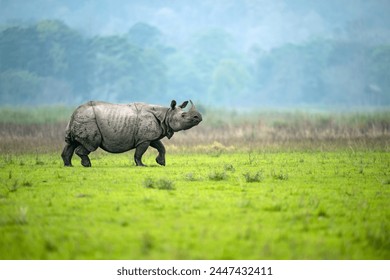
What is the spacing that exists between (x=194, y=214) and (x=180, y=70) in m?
136

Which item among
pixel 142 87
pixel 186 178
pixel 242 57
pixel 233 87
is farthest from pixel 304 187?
pixel 242 57

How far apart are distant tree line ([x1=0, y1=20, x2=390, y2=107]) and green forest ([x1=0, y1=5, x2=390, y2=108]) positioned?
155mm

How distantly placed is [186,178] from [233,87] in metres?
114

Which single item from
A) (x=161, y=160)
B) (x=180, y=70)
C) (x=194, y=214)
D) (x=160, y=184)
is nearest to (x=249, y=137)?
(x=161, y=160)

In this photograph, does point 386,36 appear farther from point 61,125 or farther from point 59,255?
point 59,255

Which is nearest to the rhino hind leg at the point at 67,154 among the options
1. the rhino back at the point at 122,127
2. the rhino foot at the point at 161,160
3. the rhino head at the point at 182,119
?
the rhino back at the point at 122,127

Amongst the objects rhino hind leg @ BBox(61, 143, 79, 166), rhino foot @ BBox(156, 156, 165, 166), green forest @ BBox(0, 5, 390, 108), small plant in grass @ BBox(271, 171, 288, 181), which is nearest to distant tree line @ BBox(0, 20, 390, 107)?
green forest @ BBox(0, 5, 390, 108)

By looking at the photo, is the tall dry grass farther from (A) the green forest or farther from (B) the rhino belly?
(A) the green forest

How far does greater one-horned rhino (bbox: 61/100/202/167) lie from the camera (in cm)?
1833

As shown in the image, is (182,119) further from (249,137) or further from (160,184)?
(249,137)

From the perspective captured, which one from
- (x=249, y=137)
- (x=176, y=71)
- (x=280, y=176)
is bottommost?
(x=280, y=176)

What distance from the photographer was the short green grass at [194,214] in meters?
8.19

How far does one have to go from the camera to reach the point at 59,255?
26.1 feet

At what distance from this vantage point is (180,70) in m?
146
